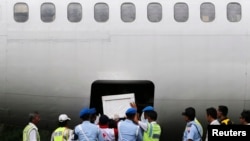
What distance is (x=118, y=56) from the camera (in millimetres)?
13039

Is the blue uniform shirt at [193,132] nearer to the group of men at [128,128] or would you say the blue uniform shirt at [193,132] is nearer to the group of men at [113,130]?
the group of men at [128,128]

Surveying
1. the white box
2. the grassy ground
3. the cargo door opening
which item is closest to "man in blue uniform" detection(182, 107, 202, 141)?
the white box

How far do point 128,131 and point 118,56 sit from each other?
248 centimetres

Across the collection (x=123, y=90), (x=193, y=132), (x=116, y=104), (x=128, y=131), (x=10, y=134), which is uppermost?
(x=123, y=90)

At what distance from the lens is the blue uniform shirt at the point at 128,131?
11016 mm

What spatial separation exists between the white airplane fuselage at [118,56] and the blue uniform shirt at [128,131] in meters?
2.20

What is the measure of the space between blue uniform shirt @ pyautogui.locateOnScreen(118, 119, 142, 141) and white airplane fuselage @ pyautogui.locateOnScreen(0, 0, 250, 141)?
2205mm

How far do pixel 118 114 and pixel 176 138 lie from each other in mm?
2496

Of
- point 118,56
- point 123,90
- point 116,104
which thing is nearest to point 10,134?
point 123,90

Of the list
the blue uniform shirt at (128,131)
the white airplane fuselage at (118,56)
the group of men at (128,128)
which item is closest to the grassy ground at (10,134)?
the white airplane fuselage at (118,56)

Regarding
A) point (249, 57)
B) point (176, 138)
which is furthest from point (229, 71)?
point (176, 138)

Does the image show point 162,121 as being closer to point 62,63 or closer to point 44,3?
point 62,63

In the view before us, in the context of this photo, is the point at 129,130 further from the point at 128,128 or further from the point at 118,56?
the point at 118,56

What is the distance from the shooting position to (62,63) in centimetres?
1301
